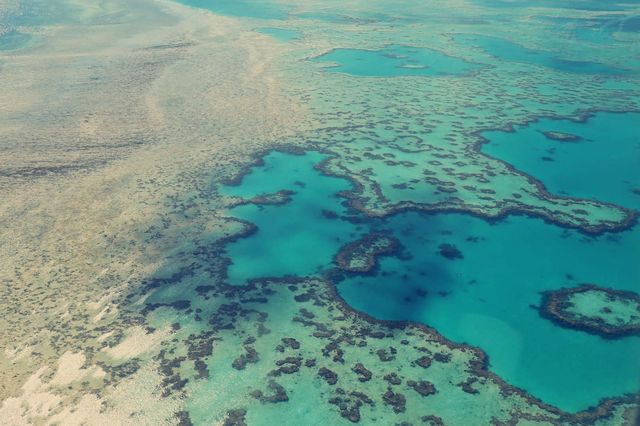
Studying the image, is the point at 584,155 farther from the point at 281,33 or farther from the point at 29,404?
the point at 281,33

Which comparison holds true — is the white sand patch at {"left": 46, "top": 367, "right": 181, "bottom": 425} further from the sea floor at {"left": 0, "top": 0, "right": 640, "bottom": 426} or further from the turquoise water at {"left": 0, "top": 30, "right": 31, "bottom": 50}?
the turquoise water at {"left": 0, "top": 30, "right": 31, "bottom": 50}

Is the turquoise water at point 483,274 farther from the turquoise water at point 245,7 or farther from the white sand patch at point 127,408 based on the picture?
the turquoise water at point 245,7

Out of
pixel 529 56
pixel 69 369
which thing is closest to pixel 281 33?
pixel 529 56

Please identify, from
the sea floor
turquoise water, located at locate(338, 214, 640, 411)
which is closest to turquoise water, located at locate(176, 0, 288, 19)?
the sea floor

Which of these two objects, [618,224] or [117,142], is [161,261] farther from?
[618,224]

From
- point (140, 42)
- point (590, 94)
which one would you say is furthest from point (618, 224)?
point (140, 42)

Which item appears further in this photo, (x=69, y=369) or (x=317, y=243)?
(x=317, y=243)
